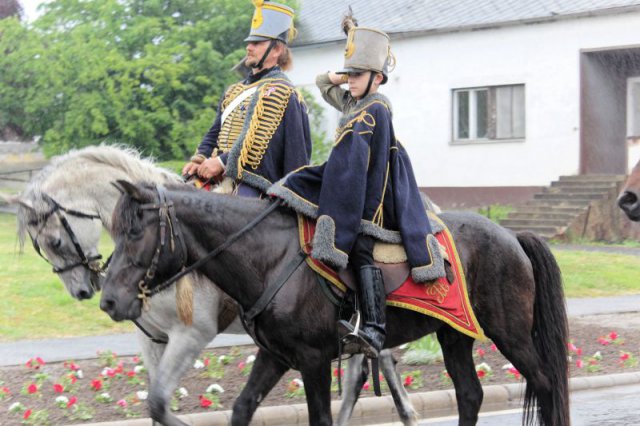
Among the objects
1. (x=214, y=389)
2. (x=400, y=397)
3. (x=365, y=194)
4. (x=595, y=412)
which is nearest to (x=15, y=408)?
(x=214, y=389)

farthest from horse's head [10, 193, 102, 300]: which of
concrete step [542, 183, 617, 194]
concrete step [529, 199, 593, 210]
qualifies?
concrete step [542, 183, 617, 194]

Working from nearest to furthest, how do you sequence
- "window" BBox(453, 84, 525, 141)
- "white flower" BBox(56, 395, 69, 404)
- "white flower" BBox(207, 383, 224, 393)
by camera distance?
"white flower" BBox(56, 395, 69, 404)
"white flower" BBox(207, 383, 224, 393)
"window" BBox(453, 84, 525, 141)

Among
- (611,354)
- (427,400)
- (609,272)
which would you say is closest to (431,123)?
(609,272)

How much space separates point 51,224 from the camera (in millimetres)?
7141

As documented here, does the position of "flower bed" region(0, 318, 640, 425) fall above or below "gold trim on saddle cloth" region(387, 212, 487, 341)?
below

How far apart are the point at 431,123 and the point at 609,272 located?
386 inches

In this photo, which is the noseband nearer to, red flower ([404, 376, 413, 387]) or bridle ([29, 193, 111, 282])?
bridle ([29, 193, 111, 282])

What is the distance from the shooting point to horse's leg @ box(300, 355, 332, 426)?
234 inches

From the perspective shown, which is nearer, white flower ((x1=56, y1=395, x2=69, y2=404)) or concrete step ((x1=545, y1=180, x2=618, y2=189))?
white flower ((x1=56, y1=395, x2=69, y2=404))

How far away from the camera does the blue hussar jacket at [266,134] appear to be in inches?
287

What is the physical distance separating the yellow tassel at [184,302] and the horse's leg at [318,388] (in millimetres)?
1181

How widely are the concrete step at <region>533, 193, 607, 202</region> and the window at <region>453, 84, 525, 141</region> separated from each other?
6.25ft

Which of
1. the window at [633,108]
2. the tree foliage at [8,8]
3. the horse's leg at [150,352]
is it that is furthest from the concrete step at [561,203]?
the tree foliage at [8,8]

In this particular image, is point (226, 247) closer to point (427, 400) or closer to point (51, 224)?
point (51, 224)
